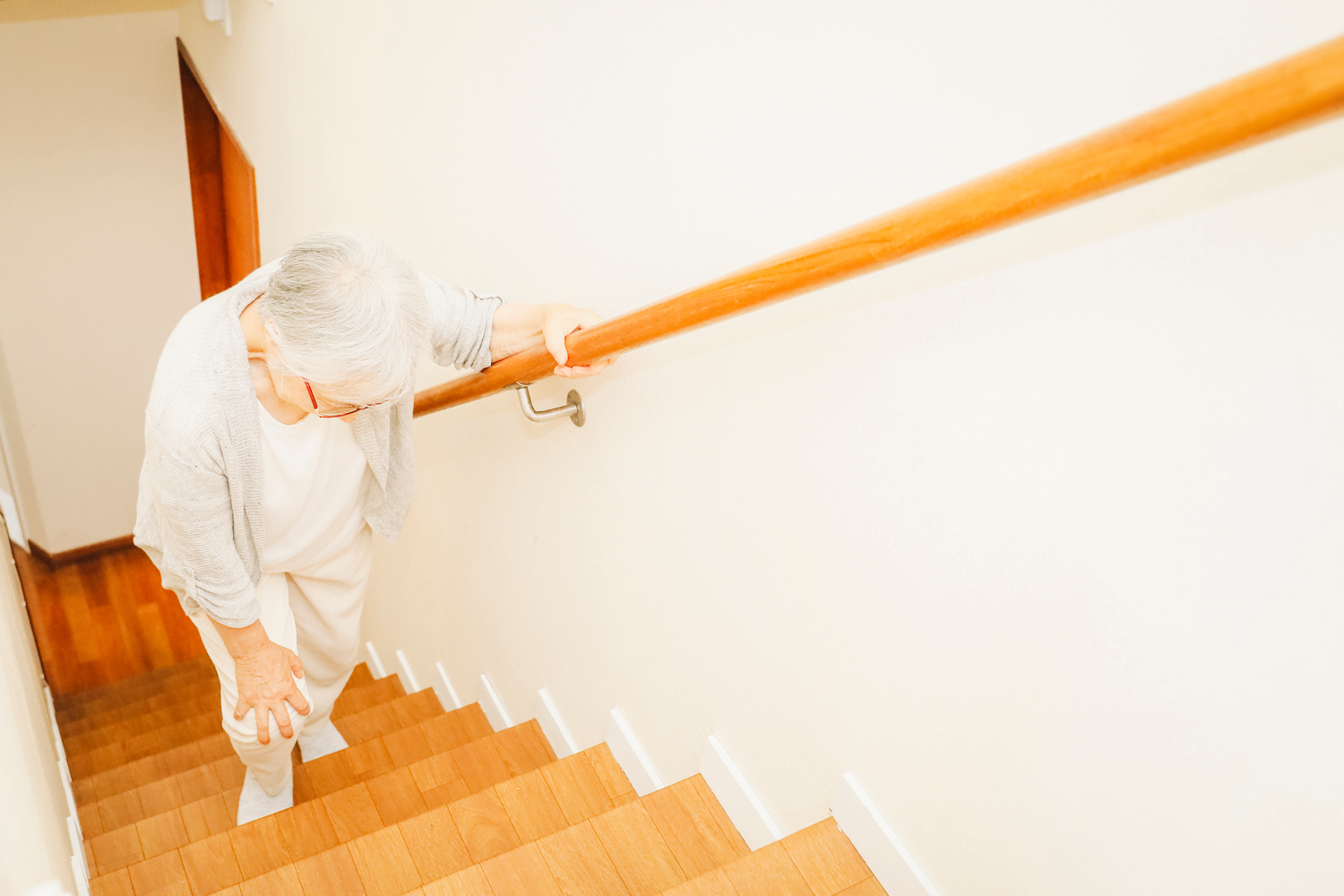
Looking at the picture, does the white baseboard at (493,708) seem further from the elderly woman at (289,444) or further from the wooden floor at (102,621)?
the wooden floor at (102,621)

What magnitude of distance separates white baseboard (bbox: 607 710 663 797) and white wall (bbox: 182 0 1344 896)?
0.04 metres

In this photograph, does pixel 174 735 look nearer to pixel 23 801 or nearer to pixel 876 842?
pixel 23 801

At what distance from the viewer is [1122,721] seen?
992 mm

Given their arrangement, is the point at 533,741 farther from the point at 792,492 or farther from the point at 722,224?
the point at 722,224

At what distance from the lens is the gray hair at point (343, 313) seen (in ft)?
4.44

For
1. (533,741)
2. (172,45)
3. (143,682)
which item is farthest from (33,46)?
(533,741)

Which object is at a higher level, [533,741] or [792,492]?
[792,492]

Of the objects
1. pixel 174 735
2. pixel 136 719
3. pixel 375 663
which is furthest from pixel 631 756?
pixel 136 719

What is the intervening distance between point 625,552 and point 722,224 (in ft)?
2.38

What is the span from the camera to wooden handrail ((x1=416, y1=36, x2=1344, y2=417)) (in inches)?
25.2

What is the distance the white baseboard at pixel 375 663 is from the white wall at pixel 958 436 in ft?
7.05

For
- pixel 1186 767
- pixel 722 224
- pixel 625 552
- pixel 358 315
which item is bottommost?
pixel 625 552

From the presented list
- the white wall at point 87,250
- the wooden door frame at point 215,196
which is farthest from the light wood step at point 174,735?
the white wall at point 87,250

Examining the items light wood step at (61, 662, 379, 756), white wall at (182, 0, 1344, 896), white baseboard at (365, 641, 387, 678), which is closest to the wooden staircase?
white wall at (182, 0, 1344, 896)
